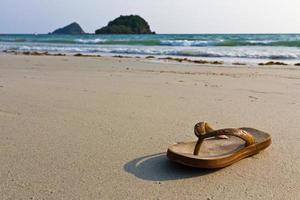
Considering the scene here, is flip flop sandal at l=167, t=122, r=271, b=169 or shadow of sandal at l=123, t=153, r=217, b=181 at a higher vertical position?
flip flop sandal at l=167, t=122, r=271, b=169

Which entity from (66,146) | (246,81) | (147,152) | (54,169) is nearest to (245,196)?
(147,152)

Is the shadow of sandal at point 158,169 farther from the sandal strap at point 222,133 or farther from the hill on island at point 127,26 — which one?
the hill on island at point 127,26

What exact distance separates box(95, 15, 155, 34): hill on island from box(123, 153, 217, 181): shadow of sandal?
59840mm

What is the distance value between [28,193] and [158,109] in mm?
1613

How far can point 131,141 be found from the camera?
2031mm

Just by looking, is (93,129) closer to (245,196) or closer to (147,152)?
(147,152)

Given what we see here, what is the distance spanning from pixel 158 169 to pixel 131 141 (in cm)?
43

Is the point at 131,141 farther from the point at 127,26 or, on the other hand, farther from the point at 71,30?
the point at 71,30

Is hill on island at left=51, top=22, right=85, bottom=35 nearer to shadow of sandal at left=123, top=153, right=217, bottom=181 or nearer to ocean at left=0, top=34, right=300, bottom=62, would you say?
ocean at left=0, top=34, right=300, bottom=62

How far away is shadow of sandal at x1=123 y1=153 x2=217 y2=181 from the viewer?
1.55 m

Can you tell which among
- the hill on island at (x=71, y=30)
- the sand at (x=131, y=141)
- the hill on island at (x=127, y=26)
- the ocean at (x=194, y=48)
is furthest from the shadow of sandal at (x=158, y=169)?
the hill on island at (x=71, y=30)

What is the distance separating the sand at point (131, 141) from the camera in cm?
145

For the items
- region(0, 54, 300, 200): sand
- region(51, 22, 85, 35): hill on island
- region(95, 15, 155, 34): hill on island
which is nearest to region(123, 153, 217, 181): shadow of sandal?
region(0, 54, 300, 200): sand

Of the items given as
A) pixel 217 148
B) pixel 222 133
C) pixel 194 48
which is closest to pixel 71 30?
pixel 194 48
